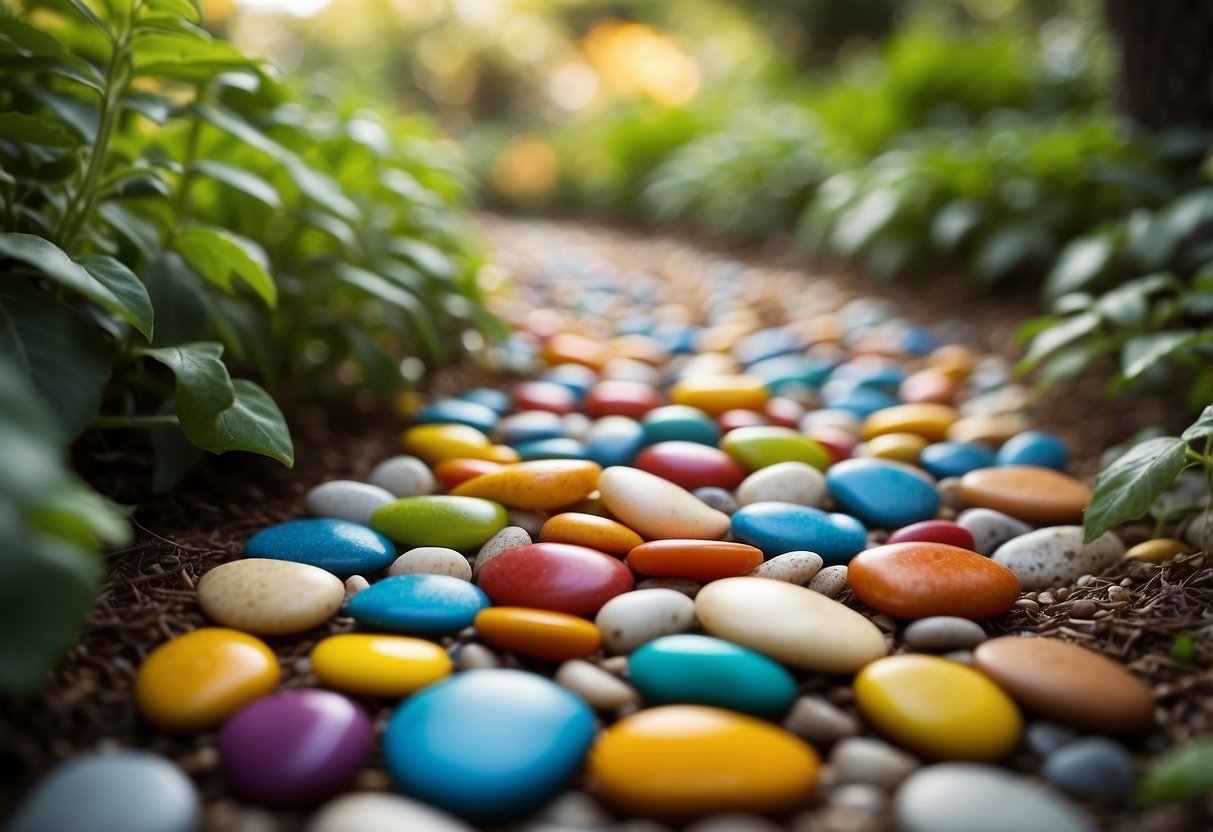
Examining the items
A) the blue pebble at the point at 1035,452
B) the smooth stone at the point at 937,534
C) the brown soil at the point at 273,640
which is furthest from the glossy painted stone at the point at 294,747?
the blue pebble at the point at 1035,452

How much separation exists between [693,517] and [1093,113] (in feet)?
13.1

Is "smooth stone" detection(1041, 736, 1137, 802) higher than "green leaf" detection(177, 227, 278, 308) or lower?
lower

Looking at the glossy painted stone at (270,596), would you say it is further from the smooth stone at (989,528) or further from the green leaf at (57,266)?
the smooth stone at (989,528)

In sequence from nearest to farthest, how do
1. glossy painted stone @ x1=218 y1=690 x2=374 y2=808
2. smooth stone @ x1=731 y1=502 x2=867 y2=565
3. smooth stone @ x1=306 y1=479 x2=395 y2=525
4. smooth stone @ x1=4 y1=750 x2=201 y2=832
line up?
smooth stone @ x1=4 y1=750 x2=201 y2=832
glossy painted stone @ x1=218 y1=690 x2=374 y2=808
smooth stone @ x1=731 y1=502 x2=867 y2=565
smooth stone @ x1=306 y1=479 x2=395 y2=525

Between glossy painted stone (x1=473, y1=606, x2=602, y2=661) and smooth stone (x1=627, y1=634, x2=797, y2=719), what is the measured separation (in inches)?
3.1

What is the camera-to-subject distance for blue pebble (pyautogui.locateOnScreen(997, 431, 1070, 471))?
1.77 metres

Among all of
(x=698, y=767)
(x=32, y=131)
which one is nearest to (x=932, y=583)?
(x=698, y=767)

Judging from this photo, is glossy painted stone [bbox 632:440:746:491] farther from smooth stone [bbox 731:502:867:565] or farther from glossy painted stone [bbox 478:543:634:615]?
glossy painted stone [bbox 478:543:634:615]

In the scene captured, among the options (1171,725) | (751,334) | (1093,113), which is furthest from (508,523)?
(1093,113)

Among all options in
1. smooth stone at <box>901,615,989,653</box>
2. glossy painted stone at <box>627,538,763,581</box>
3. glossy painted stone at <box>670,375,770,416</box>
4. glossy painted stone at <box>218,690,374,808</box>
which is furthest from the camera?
glossy painted stone at <box>670,375,770,416</box>

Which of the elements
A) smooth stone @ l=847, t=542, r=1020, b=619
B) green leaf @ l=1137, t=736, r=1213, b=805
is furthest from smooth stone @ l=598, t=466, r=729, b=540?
green leaf @ l=1137, t=736, r=1213, b=805

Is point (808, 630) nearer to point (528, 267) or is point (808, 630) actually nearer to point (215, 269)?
point (215, 269)

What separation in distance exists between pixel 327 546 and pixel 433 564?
174mm

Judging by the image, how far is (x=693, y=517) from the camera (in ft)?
4.60
